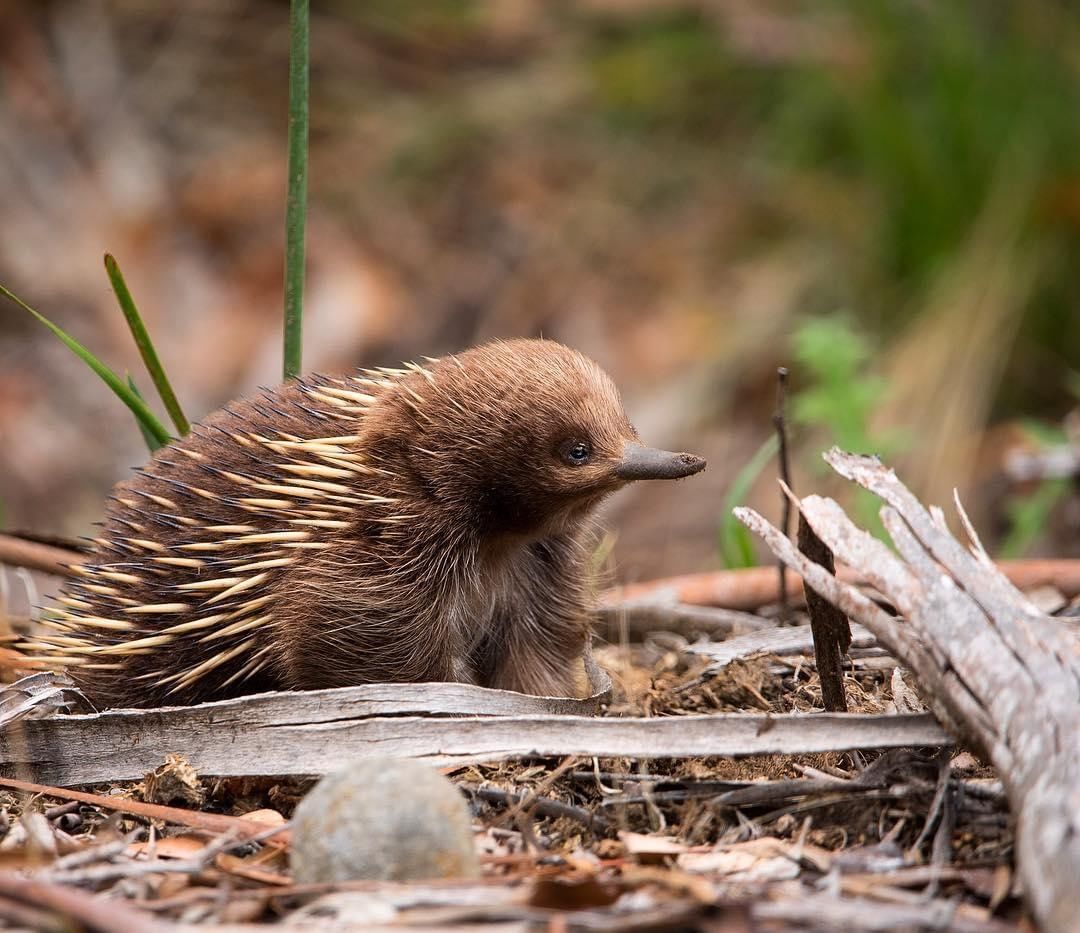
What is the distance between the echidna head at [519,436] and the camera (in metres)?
3.25

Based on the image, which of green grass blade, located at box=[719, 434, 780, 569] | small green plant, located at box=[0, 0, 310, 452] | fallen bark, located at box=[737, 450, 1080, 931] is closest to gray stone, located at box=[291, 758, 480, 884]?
fallen bark, located at box=[737, 450, 1080, 931]

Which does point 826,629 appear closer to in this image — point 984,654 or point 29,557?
point 984,654

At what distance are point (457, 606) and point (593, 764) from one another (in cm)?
60

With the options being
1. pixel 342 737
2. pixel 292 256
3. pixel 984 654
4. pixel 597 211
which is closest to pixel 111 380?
pixel 292 256

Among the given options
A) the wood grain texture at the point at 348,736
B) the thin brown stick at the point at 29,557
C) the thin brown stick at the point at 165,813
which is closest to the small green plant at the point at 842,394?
the wood grain texture at the point at 348,736

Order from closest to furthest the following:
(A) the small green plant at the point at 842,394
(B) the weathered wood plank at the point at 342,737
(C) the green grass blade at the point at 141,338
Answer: (B) the weathered wood plank at the point at 342,737, (C) the green grass blade at the point at 141,338, (A) the small green plant at the point at 842,394

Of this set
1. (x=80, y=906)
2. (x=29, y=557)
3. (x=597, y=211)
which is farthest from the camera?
(x=597, y=211)

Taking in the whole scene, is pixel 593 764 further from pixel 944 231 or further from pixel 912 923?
pixel 944 231

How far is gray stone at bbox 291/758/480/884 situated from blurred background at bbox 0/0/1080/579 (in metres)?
4.47

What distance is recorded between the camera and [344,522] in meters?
3.26

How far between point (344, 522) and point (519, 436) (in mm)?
441

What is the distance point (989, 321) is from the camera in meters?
7.33

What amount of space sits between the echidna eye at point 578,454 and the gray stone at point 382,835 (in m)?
1.05

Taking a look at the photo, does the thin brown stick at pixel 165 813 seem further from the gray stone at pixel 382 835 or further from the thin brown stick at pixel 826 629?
the thin brown stick at pixel 826 629
